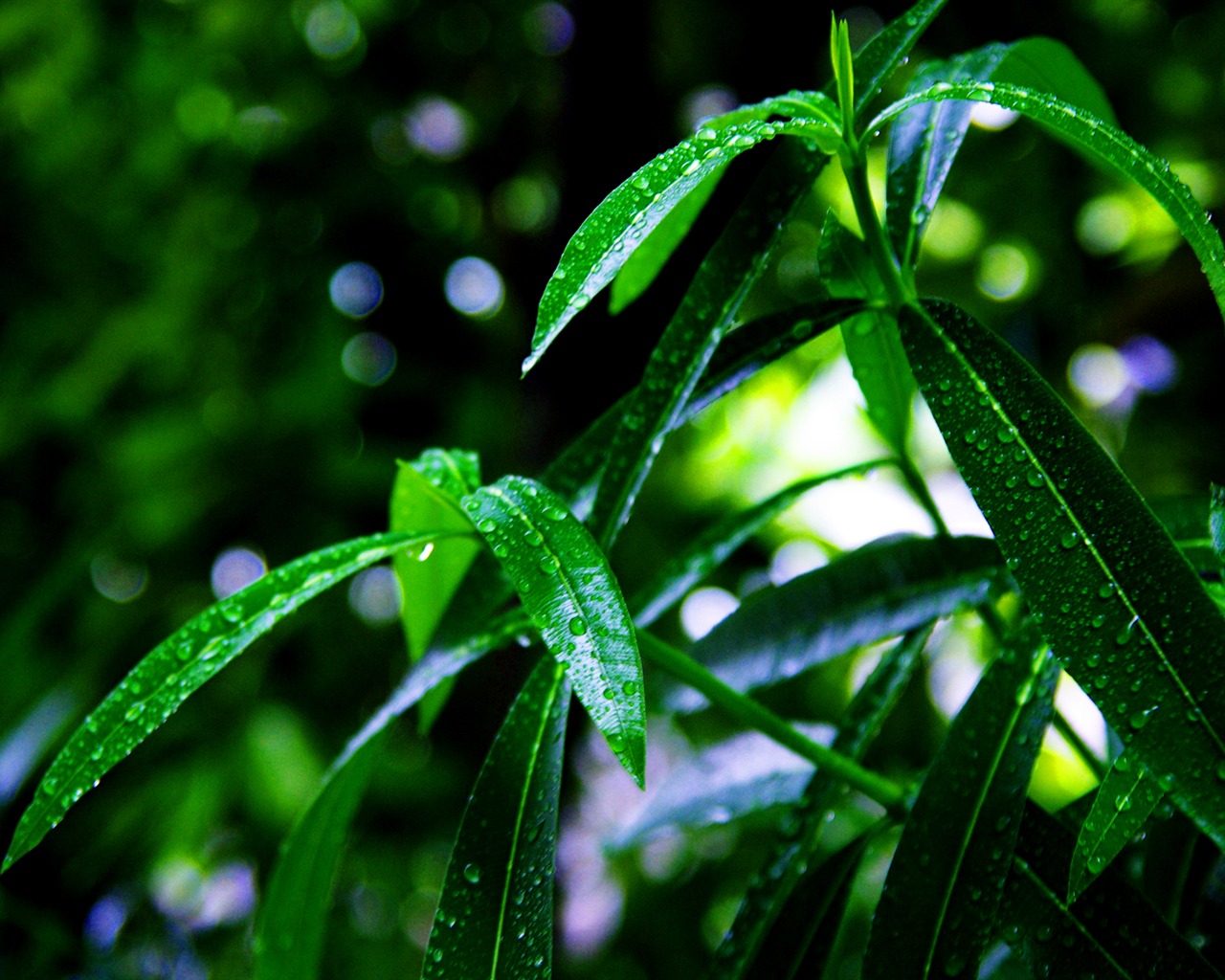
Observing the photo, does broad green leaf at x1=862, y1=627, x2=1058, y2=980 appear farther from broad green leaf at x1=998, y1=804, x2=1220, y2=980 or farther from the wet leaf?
the wet leaf

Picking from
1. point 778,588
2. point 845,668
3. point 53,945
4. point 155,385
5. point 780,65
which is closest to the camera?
point 778,588

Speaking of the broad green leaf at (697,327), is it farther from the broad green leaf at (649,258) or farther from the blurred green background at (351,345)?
the blurred green background at (351,345)

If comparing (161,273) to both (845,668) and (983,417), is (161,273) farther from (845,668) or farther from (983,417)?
(983,417)

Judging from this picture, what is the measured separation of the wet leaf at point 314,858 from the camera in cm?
42

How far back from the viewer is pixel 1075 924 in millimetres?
334

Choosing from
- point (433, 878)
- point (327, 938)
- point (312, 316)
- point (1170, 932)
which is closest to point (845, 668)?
point (433, 878)

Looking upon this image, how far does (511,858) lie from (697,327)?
0.64ft

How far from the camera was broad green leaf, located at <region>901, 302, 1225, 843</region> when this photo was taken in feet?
Answer: 0.87

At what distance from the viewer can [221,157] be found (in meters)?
1.46

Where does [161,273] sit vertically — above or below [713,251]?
above

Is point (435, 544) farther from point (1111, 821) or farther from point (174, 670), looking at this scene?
point (1111, 821)

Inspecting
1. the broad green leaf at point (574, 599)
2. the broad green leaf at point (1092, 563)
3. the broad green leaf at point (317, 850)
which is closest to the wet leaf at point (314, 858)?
the broad green leaf at point (317, 850)

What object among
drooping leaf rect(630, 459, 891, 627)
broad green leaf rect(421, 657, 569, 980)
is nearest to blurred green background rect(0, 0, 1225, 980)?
drooping leaf rect(630, 459, 891, 627)

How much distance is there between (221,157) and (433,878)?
1.02 m
